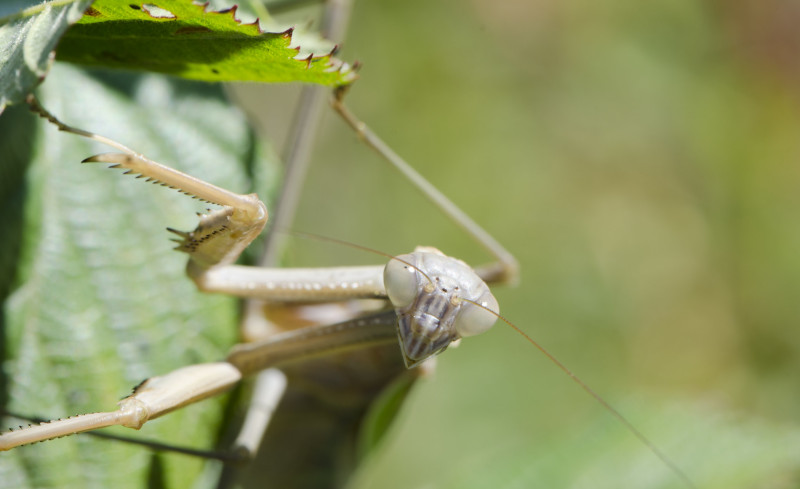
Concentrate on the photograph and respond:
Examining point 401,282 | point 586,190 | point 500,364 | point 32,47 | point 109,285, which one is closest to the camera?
point 32,47

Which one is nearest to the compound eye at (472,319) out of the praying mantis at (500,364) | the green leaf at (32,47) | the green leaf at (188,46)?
the green leaf at (188,46)

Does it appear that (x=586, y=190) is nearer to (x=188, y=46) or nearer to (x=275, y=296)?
(x=275, y=296)

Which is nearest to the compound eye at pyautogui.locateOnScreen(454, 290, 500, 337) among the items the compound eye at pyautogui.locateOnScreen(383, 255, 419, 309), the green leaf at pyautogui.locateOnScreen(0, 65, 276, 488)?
the compound eye at pyautogui.locateOnScreen(383, 255, 419, 309)

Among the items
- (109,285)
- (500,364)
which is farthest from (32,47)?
(500,364)

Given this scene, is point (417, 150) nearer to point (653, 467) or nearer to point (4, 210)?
point (653, 467)

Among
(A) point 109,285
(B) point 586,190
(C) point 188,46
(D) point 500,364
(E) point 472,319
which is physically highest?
(C) point 188,46

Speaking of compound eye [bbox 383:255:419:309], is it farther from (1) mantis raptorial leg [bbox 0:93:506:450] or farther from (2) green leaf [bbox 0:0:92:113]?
(2) green leaf [bbox 0:0:92:113]

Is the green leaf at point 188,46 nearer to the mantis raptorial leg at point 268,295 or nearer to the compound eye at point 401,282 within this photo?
the mantis raptorial leg at point 268,295

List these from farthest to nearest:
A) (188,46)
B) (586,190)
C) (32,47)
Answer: (586,190) → (188,46) → (32,47)
